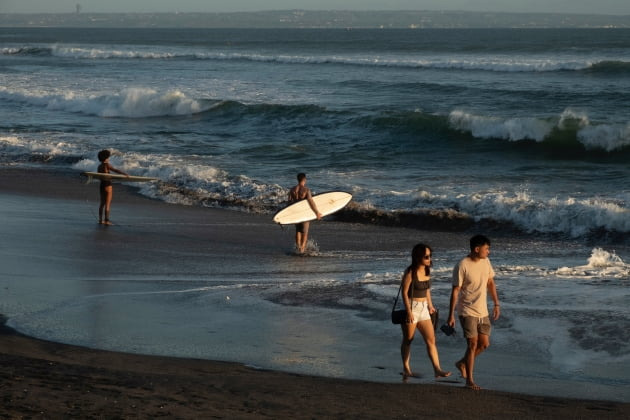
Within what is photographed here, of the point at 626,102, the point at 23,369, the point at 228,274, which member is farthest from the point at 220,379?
the point at 626,102

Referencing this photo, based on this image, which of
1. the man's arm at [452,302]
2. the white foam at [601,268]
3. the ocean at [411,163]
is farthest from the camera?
the white foam at [601,268]

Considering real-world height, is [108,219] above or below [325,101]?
below

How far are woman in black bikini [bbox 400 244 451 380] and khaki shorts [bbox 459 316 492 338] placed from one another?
312mm

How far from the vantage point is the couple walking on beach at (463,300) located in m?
7.41

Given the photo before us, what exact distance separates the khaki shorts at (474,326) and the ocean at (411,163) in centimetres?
56

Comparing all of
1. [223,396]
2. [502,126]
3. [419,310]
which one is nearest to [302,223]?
[419,310]

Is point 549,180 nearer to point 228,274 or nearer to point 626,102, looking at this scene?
point 228,274

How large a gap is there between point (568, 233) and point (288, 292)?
20.7 feet

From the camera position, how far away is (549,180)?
20.4m

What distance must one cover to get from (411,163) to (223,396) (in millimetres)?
17196

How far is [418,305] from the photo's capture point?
764 cm

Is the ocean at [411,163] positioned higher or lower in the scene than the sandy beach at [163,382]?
higher

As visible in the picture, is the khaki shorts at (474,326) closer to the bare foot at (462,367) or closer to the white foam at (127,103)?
the bare foot at (462,367)

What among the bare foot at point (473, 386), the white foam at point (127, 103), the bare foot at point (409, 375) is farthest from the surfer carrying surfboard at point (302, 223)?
the white foam at point (127, 103)
